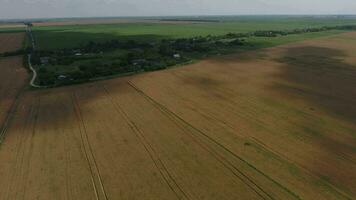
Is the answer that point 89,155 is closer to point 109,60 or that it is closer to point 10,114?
point 10,114

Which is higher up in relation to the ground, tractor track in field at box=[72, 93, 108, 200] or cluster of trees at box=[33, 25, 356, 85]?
cluster of trees at box=[33, 25, 356, 85]

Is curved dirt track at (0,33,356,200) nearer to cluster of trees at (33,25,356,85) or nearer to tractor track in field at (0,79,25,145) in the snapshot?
tractor track in field at (0,79,25,145)

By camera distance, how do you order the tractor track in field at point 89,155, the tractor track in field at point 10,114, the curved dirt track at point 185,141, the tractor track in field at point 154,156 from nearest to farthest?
1. the tractor track in field at point 154,156
2. the tractor track in field at point 89,155
3. the curved dirt track at point 185,141
4. the tractor track in field at point 10,114

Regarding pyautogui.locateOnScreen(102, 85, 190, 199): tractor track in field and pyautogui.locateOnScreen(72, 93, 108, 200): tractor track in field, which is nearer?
pyautogui.locateOnScreen(102, 85, 190, 199): tractor track in field

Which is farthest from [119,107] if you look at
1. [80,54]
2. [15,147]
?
[80,54]

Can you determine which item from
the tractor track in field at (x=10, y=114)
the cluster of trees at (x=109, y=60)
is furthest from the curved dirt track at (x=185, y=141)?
the cluster of trees at (x=109, y=60)

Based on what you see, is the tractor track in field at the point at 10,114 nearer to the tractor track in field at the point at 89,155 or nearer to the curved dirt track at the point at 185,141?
the curved dirt track at the point at 185,141

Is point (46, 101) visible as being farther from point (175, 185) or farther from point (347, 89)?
point (347, 89)

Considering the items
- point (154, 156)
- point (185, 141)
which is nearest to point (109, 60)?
point (185, 141)

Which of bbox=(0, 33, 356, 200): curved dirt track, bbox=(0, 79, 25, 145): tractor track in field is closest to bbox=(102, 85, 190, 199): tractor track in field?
bbox=(0, 33, 356, 200): curved dirt track
